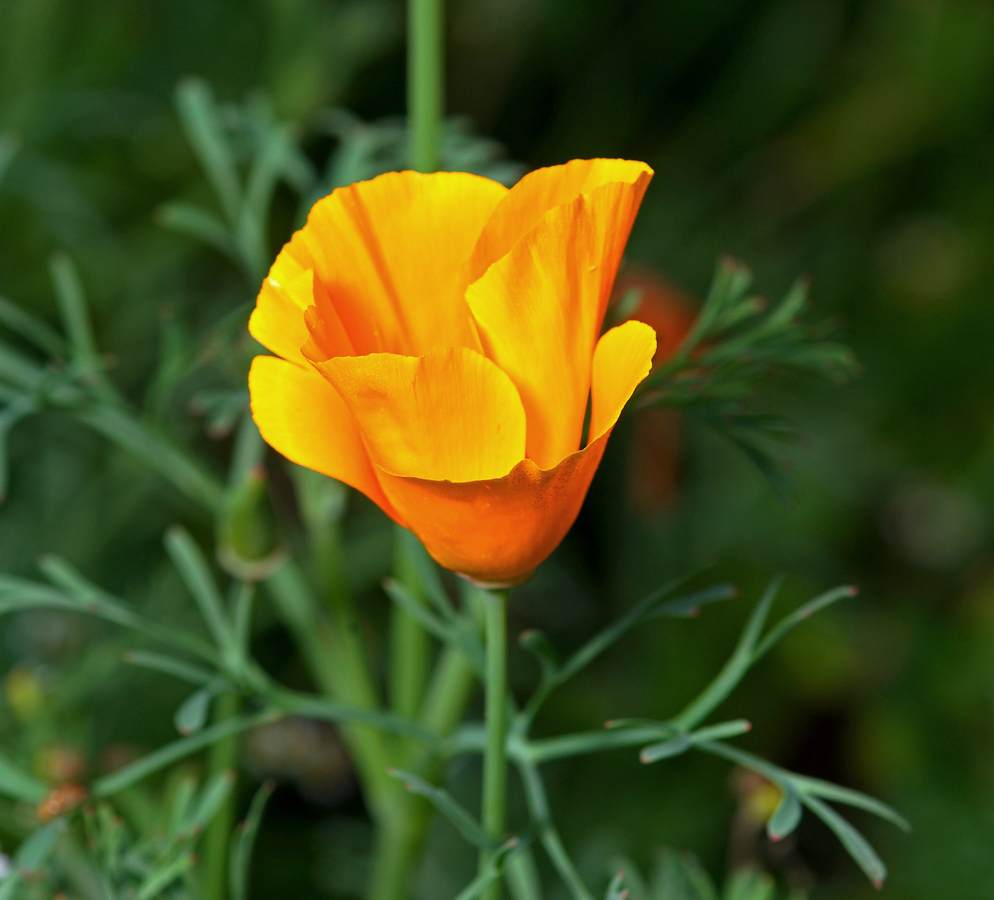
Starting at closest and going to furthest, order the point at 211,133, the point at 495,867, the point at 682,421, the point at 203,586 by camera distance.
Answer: the point at 495,867
the point at 203,586
the point at 211,133
the point at 682,421

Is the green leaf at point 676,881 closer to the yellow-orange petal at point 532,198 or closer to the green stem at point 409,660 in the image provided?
the green stem at point 409,660

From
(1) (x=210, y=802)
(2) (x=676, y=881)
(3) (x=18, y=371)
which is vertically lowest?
(2) (x=676, y=881)

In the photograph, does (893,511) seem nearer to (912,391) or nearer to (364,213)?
(912,391)

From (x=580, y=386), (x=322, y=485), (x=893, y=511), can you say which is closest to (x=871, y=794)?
(x=893, y=511)

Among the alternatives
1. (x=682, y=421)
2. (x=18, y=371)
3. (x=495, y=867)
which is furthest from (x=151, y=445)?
(x=682, y=421)

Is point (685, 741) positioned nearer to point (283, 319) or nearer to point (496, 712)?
point (496, 712)

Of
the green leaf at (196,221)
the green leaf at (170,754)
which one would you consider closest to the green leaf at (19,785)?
the green leaf at (170,754)

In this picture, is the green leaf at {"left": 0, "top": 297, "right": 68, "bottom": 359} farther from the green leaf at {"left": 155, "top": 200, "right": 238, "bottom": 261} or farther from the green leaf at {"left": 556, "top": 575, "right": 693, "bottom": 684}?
the green leaf at {"left": 556, "top": 575, "right": 693, "bottom": 684}
